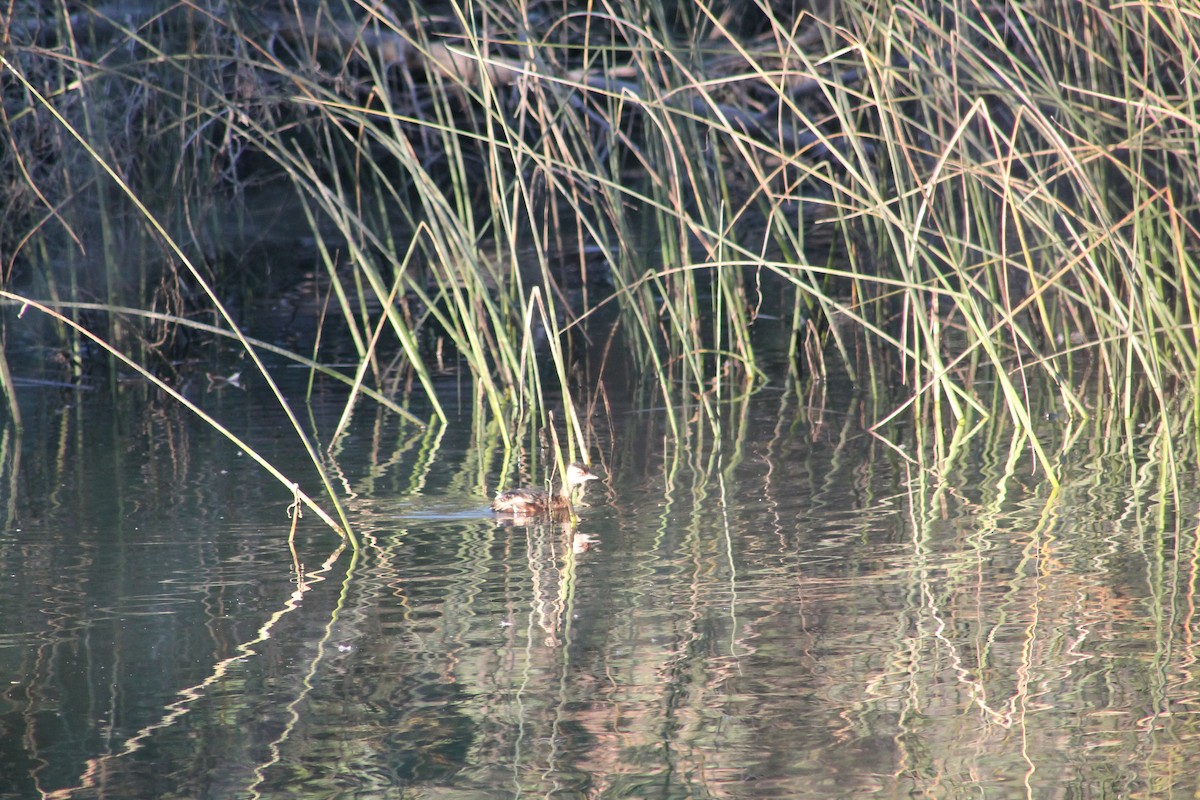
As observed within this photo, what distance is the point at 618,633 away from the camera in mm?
3254

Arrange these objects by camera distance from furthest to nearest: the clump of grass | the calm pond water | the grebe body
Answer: the clump of grass, the grebe body, the calm pond water

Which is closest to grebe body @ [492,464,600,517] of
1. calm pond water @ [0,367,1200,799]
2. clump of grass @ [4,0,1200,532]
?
calm pond water @ [0,367,1200,799]

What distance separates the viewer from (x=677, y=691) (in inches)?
116

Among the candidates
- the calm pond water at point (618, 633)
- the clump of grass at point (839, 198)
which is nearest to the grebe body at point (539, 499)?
the calm pond water at point (618, 633)

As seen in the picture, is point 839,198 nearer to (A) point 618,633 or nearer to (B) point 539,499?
(B) point 539,499

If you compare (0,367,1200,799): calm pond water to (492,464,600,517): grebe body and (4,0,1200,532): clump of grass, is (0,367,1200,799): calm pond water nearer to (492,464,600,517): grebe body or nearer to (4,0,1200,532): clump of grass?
(492,464,600,517): grebe body

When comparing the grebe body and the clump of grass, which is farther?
the clump of grass

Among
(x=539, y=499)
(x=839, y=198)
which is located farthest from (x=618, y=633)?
(x=839, y=198)

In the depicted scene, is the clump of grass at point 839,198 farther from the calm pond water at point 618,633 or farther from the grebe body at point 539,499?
the calm pond water at point 618,633

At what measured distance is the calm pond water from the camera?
2627 mm

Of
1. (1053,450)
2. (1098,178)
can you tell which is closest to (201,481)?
(1053,450)

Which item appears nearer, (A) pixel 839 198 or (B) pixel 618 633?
(B) pixel 618 633

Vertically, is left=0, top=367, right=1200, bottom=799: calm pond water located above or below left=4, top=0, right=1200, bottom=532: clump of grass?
below

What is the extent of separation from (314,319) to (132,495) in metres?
3.41
